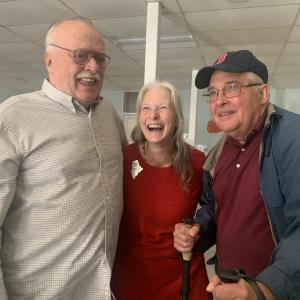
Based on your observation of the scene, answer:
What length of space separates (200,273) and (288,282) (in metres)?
0.76

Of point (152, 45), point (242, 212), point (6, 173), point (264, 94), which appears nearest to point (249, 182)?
point (242, 212)

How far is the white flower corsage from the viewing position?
174 centimetres

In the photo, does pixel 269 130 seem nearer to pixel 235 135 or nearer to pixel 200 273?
pixel 235 135

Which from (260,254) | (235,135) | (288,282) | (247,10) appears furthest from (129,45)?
(288,282)

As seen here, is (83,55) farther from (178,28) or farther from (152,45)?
(178,28)

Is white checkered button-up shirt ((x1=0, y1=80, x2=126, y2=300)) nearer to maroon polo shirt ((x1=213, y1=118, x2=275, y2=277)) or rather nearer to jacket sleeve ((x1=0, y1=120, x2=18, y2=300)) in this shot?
jacket sleeve ((x1=0, y1=120, x2=18, y2=300))

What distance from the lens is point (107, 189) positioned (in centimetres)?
147

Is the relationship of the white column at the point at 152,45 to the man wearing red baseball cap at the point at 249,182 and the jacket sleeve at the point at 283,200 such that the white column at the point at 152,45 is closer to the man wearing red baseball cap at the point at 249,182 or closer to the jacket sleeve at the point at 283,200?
the man wearing red baseball cap at the point at 249,182

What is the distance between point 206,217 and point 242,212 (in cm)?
30

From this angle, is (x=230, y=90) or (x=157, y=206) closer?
(x=230, y=90)

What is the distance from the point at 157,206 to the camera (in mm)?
1673

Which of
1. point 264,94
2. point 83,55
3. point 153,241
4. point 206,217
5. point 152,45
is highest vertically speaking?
point 152,45

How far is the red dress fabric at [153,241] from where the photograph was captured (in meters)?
1.65

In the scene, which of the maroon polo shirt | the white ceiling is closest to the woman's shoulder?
the maroon polo shirt
